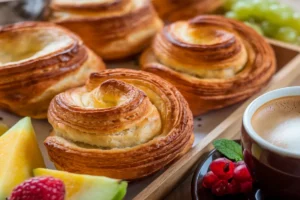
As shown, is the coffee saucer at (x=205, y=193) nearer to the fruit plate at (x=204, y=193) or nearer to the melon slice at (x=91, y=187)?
the fruit plate at (x=204, y=193)

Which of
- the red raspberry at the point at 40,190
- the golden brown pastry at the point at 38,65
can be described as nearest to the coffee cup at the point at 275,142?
the red raspberry at the point at 40,190

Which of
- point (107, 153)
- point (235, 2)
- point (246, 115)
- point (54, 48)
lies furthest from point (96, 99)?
point (235, 2)

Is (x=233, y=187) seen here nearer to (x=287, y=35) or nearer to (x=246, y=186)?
(x=246, y=186)

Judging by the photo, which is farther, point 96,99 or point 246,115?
point 96,99

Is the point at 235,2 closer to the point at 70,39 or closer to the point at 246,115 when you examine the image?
the point at 70,39

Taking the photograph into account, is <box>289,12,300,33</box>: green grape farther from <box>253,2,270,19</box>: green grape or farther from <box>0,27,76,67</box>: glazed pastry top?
<box>0,27,76,67</box>: glazed pastry top

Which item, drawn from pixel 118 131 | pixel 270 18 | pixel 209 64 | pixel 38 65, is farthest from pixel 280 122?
pixel 270 18
